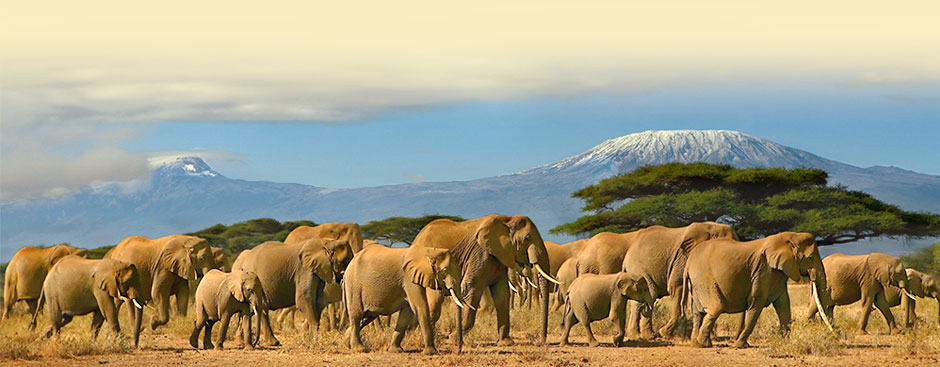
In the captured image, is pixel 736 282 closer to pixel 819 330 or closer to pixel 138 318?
pixel 819 330

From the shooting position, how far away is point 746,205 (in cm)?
5412

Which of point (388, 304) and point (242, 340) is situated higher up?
point (388, 304)

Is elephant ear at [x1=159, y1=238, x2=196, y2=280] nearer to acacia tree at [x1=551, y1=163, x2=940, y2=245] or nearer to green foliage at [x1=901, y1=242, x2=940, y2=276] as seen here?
green foliage at [x1=901, y1=242, x2=940, y2=276]

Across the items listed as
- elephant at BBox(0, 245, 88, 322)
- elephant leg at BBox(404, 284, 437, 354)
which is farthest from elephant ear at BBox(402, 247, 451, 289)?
elephant at BBox(0, 245, 88, 322)

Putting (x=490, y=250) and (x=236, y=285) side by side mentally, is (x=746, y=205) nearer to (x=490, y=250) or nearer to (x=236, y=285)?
(x=490, y=250)

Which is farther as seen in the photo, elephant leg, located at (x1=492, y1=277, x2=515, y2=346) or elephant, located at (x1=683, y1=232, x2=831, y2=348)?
elephant leg, located at (x1=492, y1=277, x2=515, y2=346)

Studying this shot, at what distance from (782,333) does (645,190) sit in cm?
3910

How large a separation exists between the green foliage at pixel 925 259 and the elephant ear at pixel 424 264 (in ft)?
109

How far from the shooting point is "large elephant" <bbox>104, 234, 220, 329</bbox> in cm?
2131

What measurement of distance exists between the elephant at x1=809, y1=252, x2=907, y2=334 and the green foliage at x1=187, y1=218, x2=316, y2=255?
4635 centimetres

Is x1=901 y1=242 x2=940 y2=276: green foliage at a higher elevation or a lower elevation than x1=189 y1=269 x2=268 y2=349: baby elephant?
lower

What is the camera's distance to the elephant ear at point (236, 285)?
723 inches

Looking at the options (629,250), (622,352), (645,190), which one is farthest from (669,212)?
(622,352)

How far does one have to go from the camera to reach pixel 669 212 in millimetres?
54000
